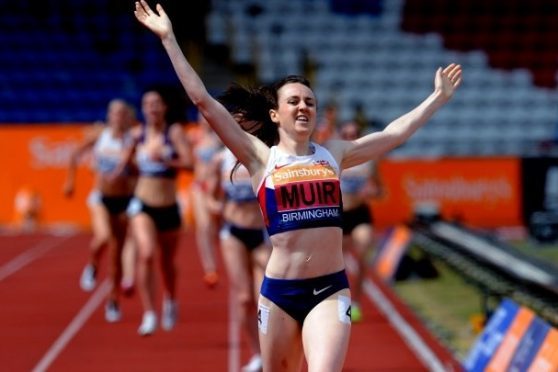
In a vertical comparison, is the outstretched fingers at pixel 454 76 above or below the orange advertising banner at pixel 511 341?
above

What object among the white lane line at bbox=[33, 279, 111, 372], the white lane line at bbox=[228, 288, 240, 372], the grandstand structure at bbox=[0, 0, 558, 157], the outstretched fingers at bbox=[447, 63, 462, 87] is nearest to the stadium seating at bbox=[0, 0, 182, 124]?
the grandstand structure at bbox=[0, 0, 558, 157]

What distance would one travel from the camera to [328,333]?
17.2ft

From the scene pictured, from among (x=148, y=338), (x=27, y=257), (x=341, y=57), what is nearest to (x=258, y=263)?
(x=148, y=338)

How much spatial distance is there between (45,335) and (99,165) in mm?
1732

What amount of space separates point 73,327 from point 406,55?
16.7 metres

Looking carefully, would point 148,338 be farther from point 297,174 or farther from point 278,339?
point 297,174

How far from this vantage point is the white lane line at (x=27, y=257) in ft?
52.1

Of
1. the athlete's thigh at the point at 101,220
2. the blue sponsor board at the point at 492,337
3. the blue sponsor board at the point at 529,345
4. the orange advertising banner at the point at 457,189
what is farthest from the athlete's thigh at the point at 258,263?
the orange advertising banner at the point at 457,189

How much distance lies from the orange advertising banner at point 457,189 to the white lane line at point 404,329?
6.82 meters

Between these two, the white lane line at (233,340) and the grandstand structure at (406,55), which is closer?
the white lane line at (233,340)

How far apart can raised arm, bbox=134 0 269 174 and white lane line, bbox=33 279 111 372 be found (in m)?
4.39

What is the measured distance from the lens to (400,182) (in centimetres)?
2131

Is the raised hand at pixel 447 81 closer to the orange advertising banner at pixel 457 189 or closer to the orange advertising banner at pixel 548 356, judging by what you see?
the orange advertising banner at pixel 548 356

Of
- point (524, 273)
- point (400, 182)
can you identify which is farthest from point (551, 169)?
point (524, 273)
